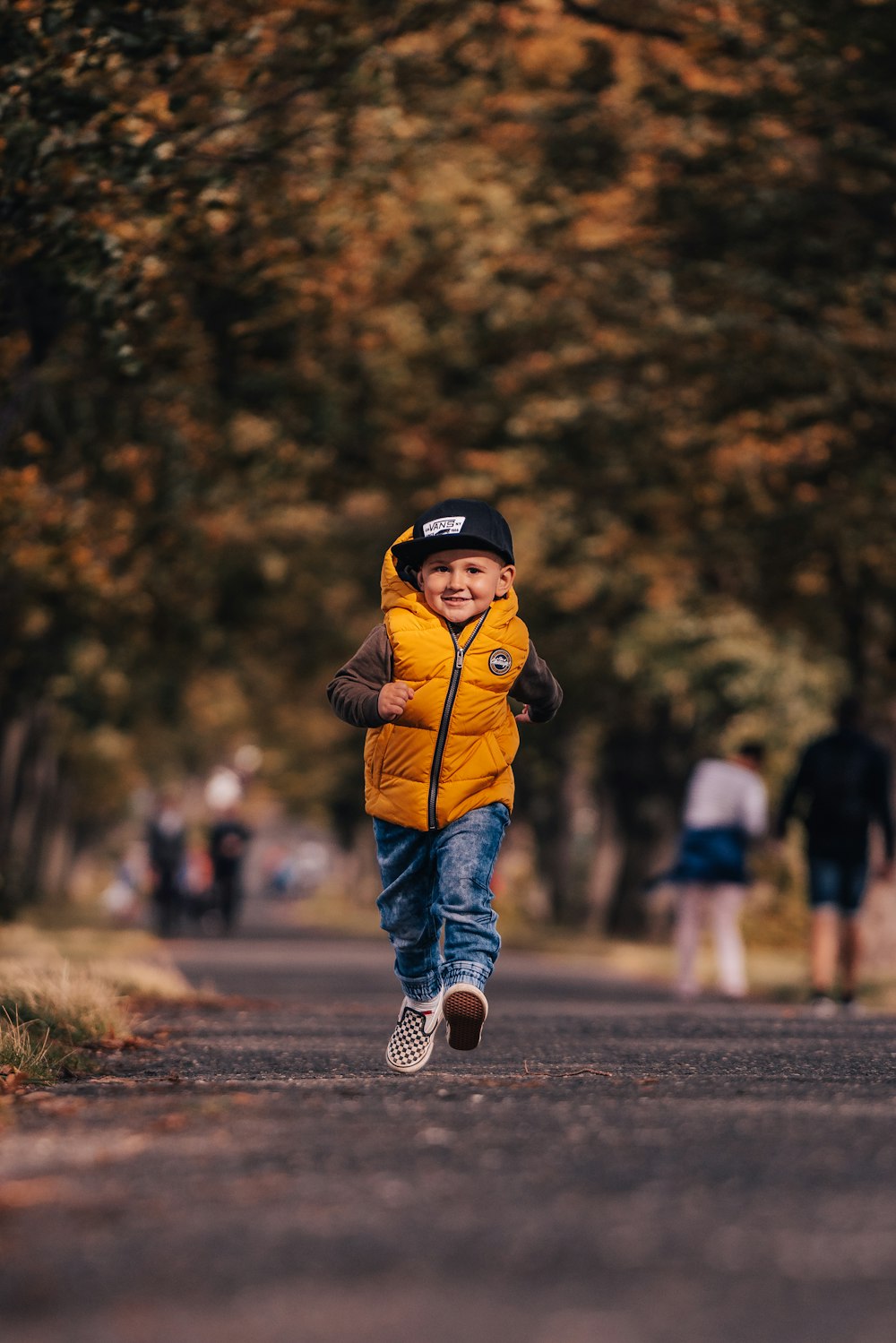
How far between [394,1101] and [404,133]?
990 centimetres

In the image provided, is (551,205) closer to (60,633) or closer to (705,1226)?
(60,633)

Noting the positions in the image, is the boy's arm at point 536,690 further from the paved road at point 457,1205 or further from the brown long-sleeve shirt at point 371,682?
the paved road at point 457,1205

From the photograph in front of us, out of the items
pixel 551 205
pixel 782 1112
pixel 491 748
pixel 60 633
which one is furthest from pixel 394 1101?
pixel 60 633

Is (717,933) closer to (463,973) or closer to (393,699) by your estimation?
(463,973)

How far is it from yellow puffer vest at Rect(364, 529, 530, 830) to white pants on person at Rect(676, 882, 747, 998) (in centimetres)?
786

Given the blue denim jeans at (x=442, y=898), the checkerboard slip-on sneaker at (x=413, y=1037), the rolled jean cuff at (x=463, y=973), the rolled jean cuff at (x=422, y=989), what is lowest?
the checkerboard slip-on sneaker at (x=413, y=1037)

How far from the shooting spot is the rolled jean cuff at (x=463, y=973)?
22.3 ft

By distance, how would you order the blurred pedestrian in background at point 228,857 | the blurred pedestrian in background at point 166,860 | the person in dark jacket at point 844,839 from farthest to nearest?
the blurred pedestrian in background at point 228,857 → the blurred pedestrian in background at point 166,860 → the person in dark jacket at point 844,839

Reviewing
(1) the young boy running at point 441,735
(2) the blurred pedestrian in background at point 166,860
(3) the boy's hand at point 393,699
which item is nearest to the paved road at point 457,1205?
(1) the young boy running at point 441,735

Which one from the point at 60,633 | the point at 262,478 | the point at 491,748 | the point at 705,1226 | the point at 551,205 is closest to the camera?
the point at 705,1226

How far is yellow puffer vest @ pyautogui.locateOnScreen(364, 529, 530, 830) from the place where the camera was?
6992mm

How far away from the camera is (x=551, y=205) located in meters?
17.1

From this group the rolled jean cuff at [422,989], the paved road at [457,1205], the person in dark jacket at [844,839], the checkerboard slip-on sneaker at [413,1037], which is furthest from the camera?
the person in dark jacket at [844,839]

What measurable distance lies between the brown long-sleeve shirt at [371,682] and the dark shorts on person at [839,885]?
679 cm
